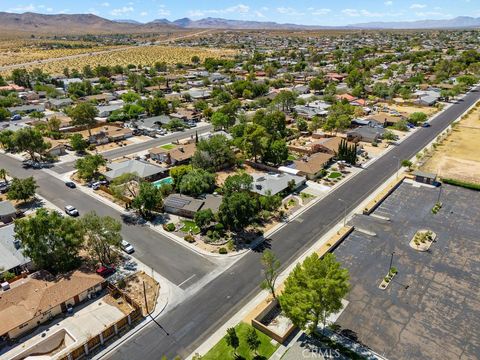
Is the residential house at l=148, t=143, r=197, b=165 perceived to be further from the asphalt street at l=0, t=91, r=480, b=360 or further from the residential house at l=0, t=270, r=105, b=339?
the residential house at l=0, t=270, r=105, b=339

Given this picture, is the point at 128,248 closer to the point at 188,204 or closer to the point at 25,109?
the point at 188,204

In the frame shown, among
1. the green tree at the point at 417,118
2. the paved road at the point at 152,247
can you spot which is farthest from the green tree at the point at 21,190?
the green tree at the point at 417,118

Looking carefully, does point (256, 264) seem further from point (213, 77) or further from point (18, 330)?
point (213, 77)

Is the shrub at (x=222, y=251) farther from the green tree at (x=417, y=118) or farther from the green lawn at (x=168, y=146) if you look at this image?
the green tree at (x=417, y=118)

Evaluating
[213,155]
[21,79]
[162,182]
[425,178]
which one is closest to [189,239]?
[162,182]

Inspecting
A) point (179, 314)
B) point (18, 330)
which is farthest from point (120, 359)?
point (18, 330)

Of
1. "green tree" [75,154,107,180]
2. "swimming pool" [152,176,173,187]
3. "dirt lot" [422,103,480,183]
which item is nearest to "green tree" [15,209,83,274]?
"swimming pool" [152,176,173,187]
